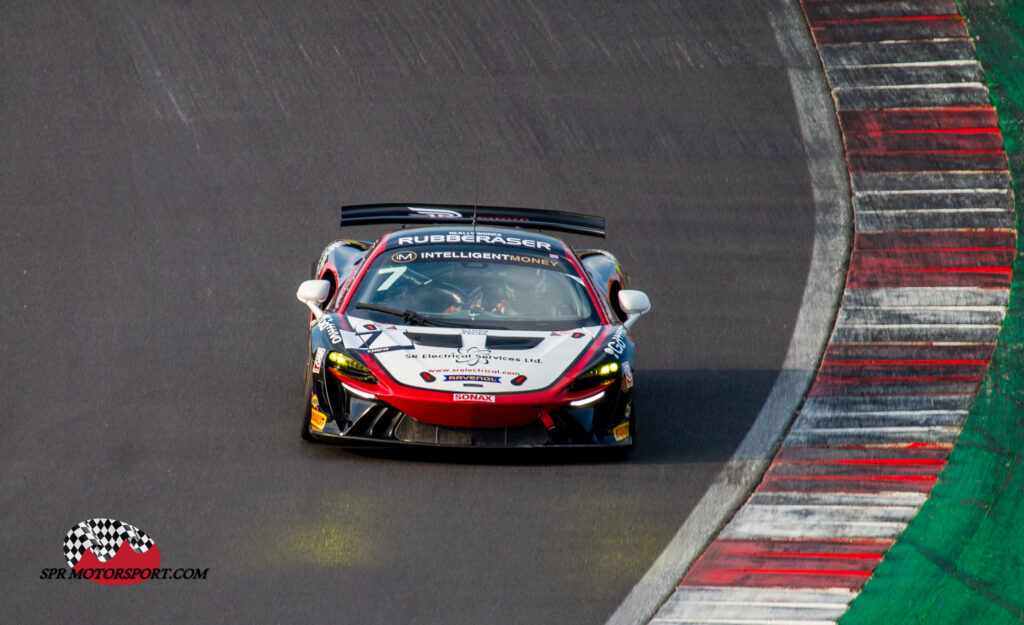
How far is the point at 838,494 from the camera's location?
8.63 meters

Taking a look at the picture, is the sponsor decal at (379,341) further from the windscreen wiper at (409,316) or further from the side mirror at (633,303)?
the side mirror at (633,303)

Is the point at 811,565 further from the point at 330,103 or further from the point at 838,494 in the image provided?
the point at 330,103

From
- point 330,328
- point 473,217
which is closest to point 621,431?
point 330,328

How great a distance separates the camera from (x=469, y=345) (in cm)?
876

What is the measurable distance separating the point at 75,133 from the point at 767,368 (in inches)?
297

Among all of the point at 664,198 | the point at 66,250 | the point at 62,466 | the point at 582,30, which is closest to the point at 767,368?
the point at 664,198

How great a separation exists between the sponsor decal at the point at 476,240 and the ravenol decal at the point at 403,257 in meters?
0.17

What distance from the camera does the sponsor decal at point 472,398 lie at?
27.0 feet

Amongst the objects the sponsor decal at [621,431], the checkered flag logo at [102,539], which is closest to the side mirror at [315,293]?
the sponsor decal at [621,431]

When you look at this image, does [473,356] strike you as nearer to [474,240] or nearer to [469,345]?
[469,345]

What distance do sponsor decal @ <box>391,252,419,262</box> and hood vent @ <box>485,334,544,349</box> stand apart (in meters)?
1.16

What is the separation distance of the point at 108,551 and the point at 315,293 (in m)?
2.65

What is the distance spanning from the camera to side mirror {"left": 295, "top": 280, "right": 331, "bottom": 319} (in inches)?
372

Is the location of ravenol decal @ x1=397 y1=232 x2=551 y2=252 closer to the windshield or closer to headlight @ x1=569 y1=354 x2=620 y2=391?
the windshield
